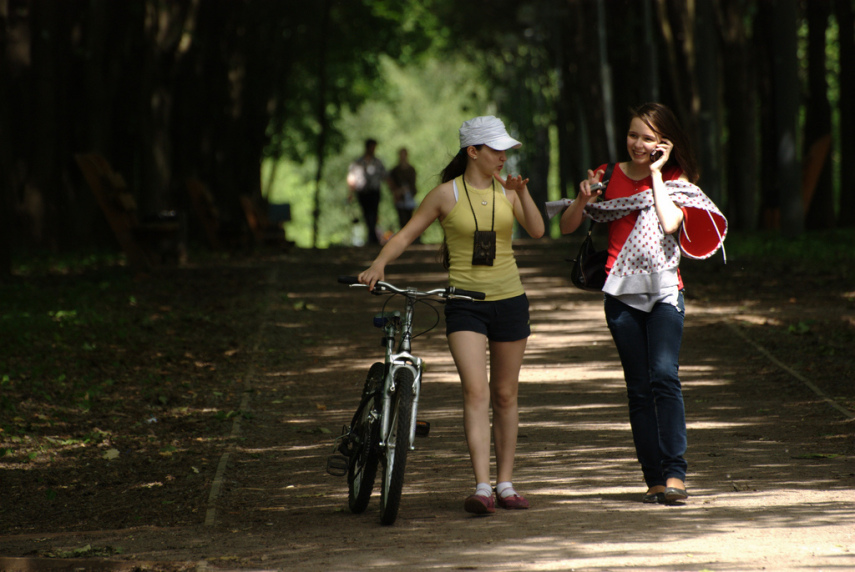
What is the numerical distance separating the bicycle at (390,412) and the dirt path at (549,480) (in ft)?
0.61

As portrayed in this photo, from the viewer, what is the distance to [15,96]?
23.0 m

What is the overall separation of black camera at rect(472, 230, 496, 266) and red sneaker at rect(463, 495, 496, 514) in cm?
114

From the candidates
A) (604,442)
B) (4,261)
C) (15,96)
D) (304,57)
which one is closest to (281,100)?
(304,57)

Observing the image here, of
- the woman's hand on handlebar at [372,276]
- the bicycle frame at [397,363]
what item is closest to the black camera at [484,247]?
the bicycle frame at [397,363]

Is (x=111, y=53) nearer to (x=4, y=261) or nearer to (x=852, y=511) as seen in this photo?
(x=4, y=261)

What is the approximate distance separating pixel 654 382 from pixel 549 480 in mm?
1127

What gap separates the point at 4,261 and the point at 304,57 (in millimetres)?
23066

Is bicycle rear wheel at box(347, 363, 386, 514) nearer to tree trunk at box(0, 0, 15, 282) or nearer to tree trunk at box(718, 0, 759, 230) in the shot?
tree trunk at box(0, 0, 15, 282)

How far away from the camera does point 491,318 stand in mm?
6602

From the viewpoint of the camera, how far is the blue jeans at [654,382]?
6645mm

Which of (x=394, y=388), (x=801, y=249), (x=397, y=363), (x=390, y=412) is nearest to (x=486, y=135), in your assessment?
(x=397, y=363)

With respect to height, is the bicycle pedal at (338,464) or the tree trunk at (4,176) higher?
the tree trunk at (4,176)

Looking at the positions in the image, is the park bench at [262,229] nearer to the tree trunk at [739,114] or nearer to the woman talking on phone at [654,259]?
the tree trunk at [739,114]

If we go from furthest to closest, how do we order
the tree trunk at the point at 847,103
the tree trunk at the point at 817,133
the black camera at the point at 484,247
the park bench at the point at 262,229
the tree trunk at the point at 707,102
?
A: 1. the park bench at the point at 262,229
2. the tree trunk at the point at 847,103
3. the tree trunk at the point at 817,133
4. the tree trunk at the point at 707,102
5. the black camera at the point at 484,247
